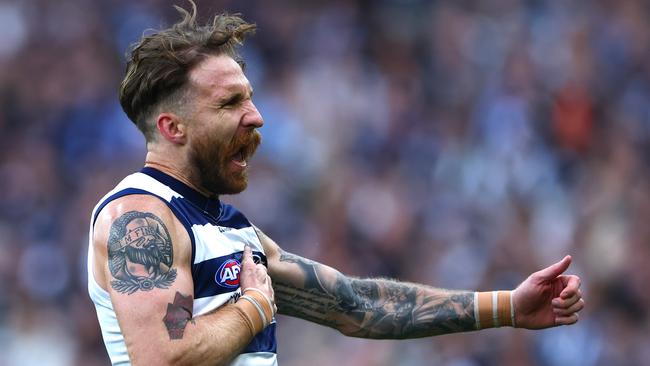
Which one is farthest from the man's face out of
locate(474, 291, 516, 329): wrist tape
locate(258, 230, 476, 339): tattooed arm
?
locate(474, 291, 516, 329): wrist tape

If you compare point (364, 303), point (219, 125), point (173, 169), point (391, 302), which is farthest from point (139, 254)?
point (391, 302)

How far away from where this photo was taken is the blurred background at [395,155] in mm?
10164

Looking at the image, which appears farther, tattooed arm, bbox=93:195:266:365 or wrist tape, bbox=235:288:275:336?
wrist tape, bbox=235:288:275:336

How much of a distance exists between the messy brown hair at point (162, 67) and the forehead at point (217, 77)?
27 millimetres

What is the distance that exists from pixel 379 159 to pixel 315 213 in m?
0.98

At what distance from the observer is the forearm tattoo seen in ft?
17.4

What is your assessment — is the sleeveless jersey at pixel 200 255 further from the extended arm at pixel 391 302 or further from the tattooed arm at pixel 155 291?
the extended arm at pixel 391 302

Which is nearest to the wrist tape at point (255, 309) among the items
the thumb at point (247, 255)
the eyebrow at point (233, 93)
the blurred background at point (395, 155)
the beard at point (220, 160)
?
the thumb at point (247, 255)

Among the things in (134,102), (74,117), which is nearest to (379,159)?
(74,117)

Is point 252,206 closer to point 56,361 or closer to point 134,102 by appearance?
point 56,361

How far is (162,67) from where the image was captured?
4691 mm

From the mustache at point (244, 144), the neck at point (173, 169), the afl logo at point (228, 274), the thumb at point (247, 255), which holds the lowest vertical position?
the afl logo at point (228, 274)

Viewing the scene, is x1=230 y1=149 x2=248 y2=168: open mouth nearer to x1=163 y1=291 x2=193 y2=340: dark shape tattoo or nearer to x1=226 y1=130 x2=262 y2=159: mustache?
x1=226 y1=130 x2=262 y2=159: mustache

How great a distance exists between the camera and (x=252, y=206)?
11.1 meters
